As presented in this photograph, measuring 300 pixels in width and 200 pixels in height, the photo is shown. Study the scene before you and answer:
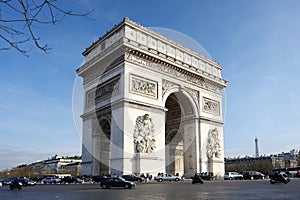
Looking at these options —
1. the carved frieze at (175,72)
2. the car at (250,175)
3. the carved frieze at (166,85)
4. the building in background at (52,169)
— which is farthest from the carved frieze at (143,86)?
the building in background at (52,169)

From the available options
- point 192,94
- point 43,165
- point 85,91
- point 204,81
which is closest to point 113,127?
point 85,91

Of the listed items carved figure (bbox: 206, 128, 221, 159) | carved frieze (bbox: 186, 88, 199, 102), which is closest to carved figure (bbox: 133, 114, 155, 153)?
carved frieze (bbox: 186, 88, 199, 102)

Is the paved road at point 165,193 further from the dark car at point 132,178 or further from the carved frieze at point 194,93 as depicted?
the carved frieze at point 194,93

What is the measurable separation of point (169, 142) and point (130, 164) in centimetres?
1093

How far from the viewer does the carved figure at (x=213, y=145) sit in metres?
33.8

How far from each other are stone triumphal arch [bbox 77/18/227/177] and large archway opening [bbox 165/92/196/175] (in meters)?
0.10

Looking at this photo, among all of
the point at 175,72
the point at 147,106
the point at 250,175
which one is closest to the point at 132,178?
the point at 147,106

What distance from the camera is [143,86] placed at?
93.2 ft

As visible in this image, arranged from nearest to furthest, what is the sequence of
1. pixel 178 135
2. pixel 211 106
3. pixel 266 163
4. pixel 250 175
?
1. pixel 178 135
2. pixel 211 106
3. pixel 250 175
4. pixel 266 163

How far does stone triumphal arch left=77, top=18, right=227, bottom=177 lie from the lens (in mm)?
26766

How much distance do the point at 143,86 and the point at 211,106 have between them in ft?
35.1

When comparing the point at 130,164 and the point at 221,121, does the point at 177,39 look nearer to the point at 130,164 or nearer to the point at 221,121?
the point at 221,121

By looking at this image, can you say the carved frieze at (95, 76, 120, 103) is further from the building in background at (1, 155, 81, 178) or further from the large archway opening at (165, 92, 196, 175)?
the building in background at (1, 155, 81, 178)

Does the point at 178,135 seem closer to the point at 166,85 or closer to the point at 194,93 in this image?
the point at 194,93
